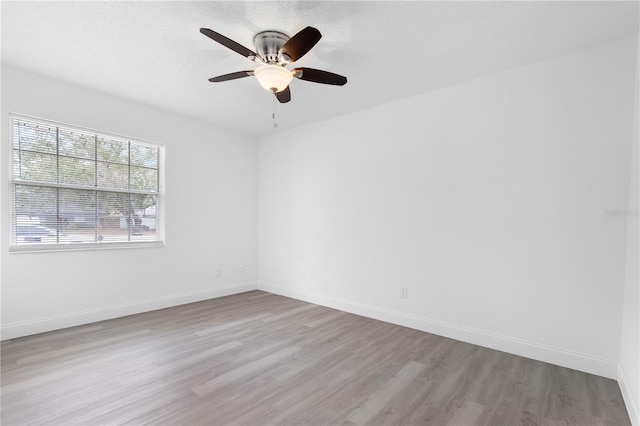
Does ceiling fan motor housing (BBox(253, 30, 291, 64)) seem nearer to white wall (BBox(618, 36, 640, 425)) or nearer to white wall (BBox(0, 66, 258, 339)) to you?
white wall (BBox(0, 66, 258, 339))

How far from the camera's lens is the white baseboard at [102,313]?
312cm

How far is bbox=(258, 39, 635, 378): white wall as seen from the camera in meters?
2.52

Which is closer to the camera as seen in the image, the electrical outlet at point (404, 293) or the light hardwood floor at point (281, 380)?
the light hardwood floor at point (281, 380)

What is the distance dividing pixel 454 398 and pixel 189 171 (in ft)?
13.6

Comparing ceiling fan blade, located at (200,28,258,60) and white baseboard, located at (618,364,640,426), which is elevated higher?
ceiling fan blade, located at (200,28,258,60)

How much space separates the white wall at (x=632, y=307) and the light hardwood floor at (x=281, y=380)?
15 cm

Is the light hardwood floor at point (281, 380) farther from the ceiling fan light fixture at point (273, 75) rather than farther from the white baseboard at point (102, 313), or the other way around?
the ceiling fan light fixture at point (273, 75)

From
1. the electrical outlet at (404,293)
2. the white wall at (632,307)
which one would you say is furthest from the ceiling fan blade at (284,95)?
the white wall at (632,307)

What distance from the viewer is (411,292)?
3.60 m

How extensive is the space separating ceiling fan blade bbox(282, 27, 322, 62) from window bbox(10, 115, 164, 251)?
2875mm

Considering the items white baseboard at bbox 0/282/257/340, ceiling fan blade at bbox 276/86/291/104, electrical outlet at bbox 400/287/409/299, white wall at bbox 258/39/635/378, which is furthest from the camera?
electrical outlet at bbox 400/287/409/299

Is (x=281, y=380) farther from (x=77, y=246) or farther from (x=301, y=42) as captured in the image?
(x=77, y=246)

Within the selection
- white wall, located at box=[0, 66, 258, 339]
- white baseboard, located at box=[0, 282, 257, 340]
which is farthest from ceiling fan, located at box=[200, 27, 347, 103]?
white baseboard, located at box=[0, 282, 257, 340]

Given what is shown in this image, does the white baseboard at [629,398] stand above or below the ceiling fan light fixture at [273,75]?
below
